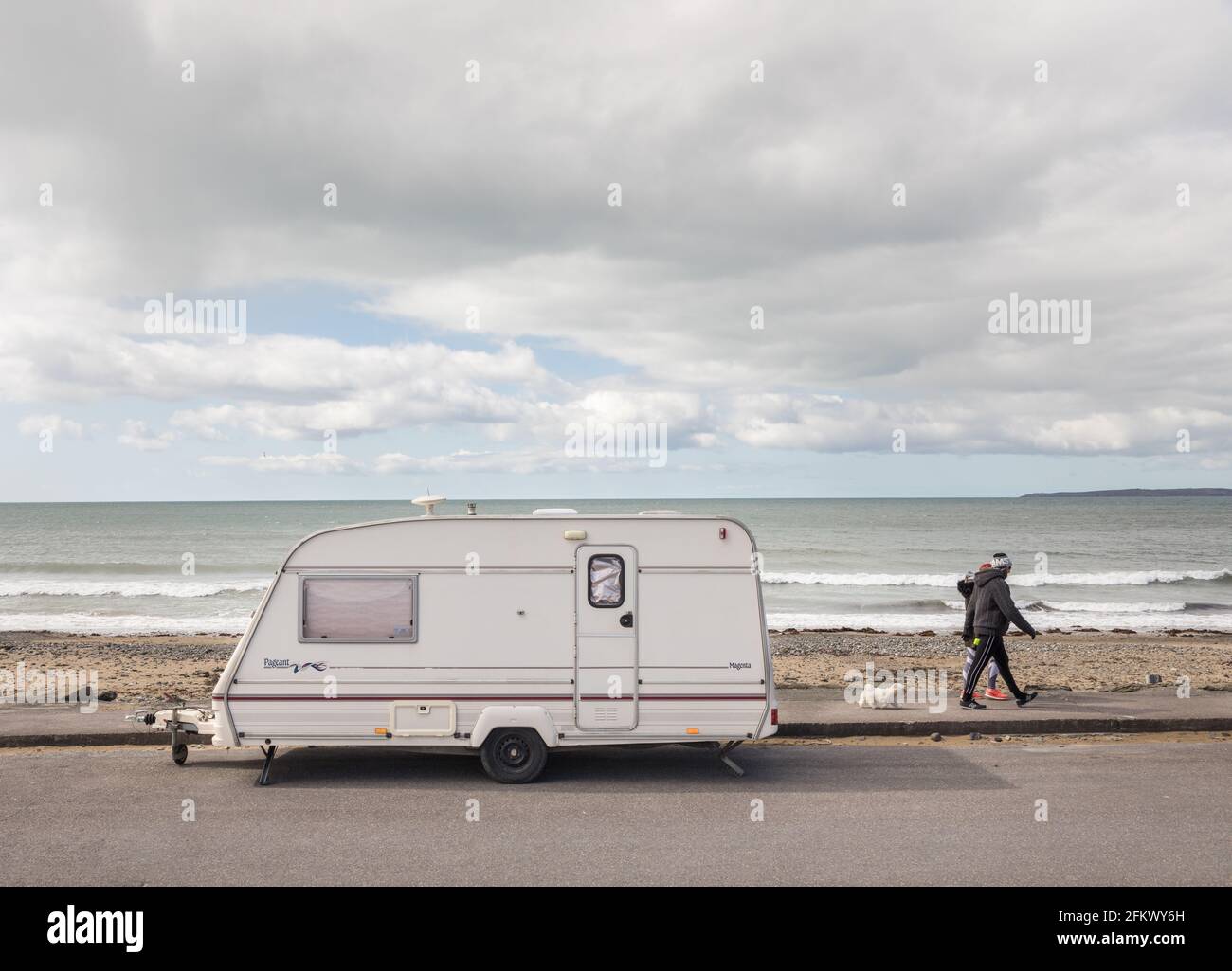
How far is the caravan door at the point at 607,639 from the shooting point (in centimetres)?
909

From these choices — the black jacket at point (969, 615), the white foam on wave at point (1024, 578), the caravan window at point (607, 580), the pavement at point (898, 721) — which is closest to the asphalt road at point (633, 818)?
the pavement at point (898, 721)

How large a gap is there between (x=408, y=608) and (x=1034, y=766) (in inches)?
251

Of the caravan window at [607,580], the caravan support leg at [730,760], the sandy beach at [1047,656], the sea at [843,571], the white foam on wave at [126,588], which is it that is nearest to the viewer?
the caravan window at [607,580]

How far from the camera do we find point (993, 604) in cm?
1220

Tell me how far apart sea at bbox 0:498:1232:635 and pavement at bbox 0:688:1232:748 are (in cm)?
360

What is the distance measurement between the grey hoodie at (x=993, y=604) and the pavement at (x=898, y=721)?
1.07 metres

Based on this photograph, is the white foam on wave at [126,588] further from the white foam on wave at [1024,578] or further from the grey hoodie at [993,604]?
the grey hoodie at [993,604]

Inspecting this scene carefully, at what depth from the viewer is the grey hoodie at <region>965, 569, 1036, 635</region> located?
12047 millimetres

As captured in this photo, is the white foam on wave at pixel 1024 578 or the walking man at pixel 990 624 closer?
the walking man at pixel 990 624

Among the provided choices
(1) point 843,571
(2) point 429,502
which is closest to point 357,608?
(2) point 429,502

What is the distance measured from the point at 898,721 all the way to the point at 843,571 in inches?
1338

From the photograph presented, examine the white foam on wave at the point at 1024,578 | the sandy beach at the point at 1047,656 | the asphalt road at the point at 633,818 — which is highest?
the white foam on wave at the point at 1024,578
